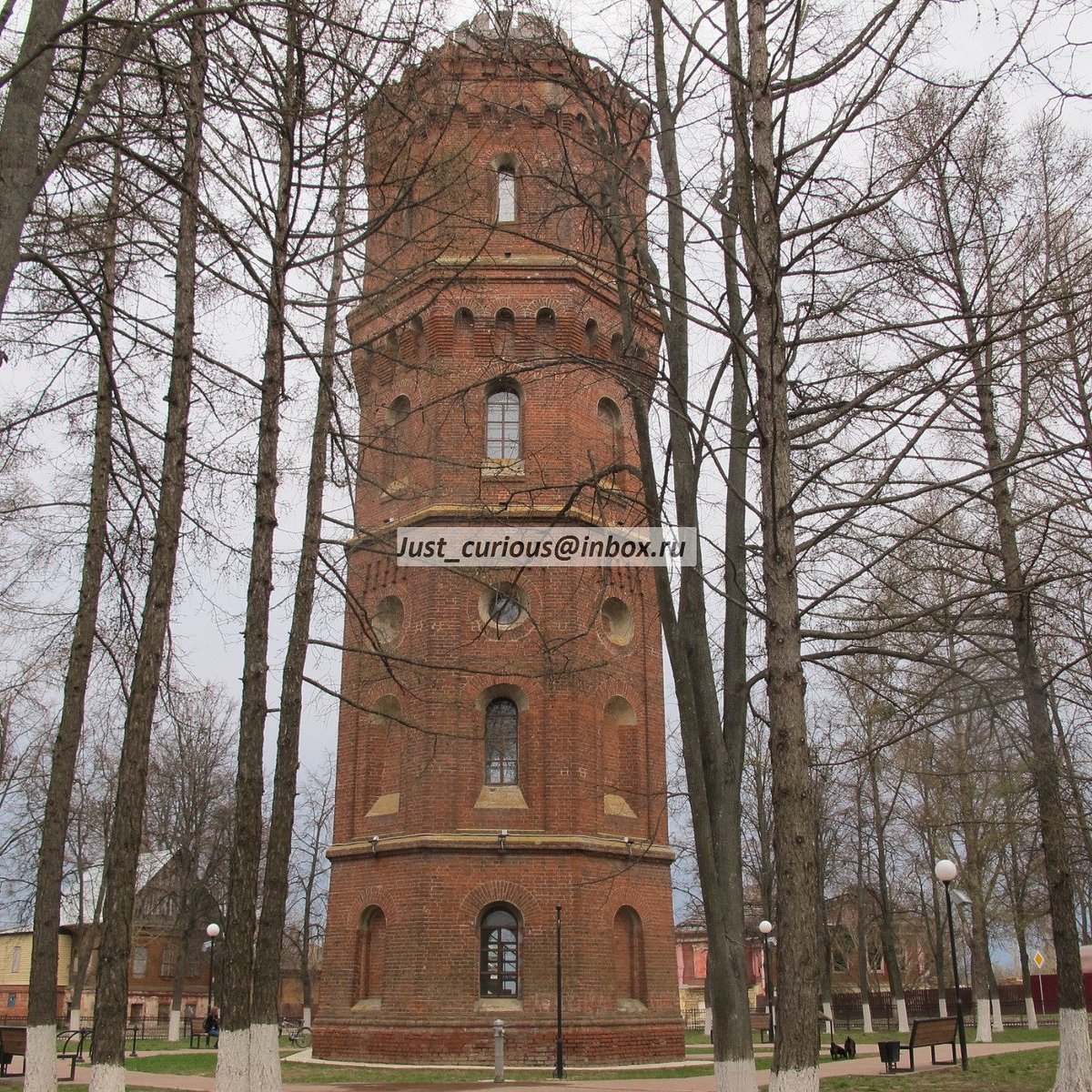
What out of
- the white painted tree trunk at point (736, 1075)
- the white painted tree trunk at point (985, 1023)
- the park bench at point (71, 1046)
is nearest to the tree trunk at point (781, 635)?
the white painted tree trunk at point (736, 1075)

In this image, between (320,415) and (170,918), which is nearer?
(320,415)

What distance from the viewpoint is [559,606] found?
18688mm

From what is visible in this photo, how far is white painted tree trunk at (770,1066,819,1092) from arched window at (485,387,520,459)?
13680mm

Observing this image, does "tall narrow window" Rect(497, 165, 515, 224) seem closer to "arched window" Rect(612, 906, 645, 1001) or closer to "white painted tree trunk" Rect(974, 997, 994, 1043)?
"arched window" Rect(612, 906, 645, 1001)

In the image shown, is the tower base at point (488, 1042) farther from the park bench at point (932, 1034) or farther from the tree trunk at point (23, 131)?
the tree trunk at point (23, 131)

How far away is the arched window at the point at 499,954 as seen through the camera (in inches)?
678

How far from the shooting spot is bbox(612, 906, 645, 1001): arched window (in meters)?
17.9

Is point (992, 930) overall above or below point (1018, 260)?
below

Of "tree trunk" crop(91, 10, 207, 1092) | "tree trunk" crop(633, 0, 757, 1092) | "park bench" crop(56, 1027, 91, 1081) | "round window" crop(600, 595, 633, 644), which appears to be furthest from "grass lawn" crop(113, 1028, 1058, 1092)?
"tree trunk" crop(91, 10, 207, 1092)

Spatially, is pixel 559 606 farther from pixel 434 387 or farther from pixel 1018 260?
pixel 1018 260

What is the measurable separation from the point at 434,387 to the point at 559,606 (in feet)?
14.6

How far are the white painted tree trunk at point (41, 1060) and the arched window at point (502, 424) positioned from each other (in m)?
11.4

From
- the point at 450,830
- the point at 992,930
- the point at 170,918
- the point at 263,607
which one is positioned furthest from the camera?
the point at 170,918

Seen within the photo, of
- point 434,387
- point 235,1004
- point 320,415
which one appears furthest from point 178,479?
point 434,387
